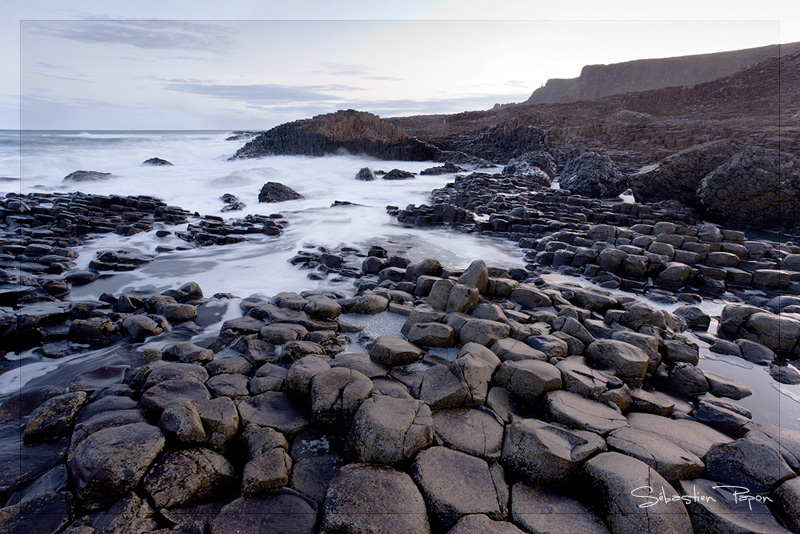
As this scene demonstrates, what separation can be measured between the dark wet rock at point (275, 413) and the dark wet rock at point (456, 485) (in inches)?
33.0

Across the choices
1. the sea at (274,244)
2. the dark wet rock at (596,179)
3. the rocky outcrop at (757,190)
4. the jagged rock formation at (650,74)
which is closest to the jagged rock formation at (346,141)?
the sea at (274,244)

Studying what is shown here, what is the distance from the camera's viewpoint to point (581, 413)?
2.52m

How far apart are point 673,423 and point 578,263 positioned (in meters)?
3.73

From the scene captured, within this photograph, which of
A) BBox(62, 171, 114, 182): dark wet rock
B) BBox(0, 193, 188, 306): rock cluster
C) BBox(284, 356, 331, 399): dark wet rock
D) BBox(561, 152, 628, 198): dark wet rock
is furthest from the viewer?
BBox(62, 171, 114, 182): dark wet rock

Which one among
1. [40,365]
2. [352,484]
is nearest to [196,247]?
[40,365]

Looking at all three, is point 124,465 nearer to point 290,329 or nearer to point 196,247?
point 290,329

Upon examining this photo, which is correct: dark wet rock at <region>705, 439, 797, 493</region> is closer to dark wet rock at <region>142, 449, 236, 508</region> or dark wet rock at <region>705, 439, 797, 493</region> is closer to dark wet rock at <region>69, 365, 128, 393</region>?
dark wet rock at <region>142, 449, 236, 508</region>

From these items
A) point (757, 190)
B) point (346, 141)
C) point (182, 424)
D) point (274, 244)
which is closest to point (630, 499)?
point (182, 424)

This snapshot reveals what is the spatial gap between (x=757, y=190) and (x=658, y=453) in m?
9.23

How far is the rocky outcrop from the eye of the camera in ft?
27.2

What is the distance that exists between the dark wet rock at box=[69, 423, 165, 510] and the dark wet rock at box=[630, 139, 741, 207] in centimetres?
1178

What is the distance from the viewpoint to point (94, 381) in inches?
118

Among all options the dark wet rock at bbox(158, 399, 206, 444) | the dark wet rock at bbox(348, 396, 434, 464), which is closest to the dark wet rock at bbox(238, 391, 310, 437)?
the dark wet rock at bbox(158, 399, 206, 444)
